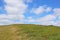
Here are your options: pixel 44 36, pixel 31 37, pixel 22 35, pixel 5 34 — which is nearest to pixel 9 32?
pixel 5 34

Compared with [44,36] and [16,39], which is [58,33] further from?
[16,39]

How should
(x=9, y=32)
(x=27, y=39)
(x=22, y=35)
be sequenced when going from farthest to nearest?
(x=9, y=32)
(x=22, y=35)
(x=27, y=39)

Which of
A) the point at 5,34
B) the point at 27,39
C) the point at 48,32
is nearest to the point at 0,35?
the point at 5,34

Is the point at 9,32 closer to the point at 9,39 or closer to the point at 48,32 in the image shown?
the point at 9,39

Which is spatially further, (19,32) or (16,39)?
(19,32)

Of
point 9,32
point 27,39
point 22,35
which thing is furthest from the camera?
point 9,32

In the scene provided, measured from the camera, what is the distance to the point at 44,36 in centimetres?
2600

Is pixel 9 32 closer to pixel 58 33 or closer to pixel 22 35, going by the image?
pixel 22 35

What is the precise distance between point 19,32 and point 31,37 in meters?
3.34

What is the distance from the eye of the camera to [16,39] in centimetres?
2486

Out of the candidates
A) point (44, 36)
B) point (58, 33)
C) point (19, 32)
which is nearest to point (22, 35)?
point (19, 32)

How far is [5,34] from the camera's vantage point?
89.6 feet

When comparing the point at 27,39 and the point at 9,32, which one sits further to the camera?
the point at 9,32

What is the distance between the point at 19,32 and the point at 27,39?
3699 mm
